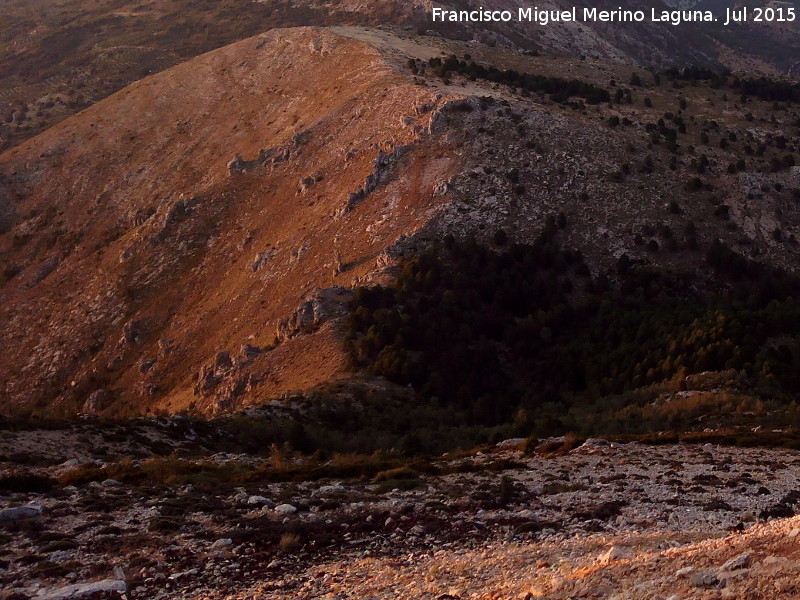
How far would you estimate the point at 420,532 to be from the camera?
15.4 meters

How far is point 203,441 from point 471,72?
53.8 m

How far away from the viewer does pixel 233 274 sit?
55812 mm

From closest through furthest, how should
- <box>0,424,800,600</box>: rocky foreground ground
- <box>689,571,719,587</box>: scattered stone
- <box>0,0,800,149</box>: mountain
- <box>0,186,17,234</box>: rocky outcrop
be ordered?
1. <box>689,571,719,587</box>: scattered stone
2. <box>0,424,800,600</box>: rocky foreground ground
3. <box>0,186,17,234</box>: rocky outcrop
4. <box>0,0,800,149</box>: mountain

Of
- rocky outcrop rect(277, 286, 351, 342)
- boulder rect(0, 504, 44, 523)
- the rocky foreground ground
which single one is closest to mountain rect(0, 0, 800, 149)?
rocky outcrop rect(277, 286, 351, 342)

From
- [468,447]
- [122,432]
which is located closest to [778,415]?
[468,447]

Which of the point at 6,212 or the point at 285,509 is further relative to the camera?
the point at 6,212

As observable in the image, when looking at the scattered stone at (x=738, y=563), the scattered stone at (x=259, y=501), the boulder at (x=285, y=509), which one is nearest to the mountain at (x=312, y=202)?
the scattered stone at (x=259, y=501)

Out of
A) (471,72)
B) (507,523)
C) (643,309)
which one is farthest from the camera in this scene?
(471,72)

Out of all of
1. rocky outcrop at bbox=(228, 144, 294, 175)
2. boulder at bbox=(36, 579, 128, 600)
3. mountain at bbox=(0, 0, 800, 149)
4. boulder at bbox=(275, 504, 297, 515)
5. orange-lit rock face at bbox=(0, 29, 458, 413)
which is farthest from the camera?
mountain at bbox=(0, 0, 800, 149)

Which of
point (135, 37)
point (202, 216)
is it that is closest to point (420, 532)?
point (202, 216)

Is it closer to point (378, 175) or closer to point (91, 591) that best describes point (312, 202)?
point (378, 175)

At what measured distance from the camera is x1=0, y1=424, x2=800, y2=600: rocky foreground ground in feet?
35.0

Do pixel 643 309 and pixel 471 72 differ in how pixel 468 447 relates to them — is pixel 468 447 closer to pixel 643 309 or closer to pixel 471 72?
pixel 643 309

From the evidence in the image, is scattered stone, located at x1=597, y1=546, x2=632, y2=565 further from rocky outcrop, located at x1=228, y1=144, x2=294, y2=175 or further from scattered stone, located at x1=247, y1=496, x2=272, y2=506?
rocky outcrop, located at x1=228, y1=144, x2=294, y2=175
